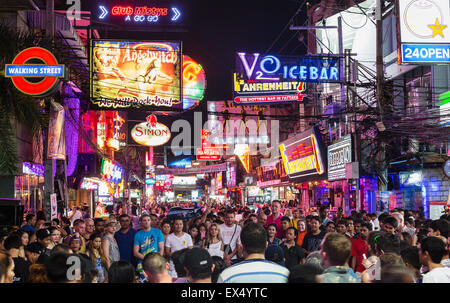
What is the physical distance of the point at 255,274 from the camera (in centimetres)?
451

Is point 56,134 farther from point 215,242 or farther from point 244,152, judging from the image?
point 244,152

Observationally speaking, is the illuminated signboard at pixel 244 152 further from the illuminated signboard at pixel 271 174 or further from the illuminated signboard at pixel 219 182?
the illuminated signboard at pixel 219 182

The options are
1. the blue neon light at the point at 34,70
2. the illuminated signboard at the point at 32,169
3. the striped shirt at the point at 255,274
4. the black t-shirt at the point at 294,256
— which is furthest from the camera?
the illuminated signboard at the point at 32,169

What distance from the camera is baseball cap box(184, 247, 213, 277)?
4.89m

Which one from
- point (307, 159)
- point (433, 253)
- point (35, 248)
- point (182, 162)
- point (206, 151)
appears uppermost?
point (182, 162)

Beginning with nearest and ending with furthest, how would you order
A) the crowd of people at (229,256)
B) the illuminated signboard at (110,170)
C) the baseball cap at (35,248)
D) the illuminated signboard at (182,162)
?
the crowd of people at (229,256) < the baseball cap at (35,248) < the illuminated signboard at (110,170) < the illuminated signboard at (182,162)

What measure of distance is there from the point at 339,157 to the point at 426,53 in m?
9.25

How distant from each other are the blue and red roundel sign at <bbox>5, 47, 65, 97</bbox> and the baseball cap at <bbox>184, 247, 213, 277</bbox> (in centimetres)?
910

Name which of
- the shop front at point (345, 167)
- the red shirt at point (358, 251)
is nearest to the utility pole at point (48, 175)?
the red shirt at point (358, 251)

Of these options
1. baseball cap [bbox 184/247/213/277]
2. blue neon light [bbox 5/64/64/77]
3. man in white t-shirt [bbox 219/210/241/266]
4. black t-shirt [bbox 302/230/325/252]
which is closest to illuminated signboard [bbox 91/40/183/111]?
blue neon light [bbox 5/64/64/77]

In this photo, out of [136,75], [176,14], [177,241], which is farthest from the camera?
[176,14]

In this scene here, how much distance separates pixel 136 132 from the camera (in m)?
31.1

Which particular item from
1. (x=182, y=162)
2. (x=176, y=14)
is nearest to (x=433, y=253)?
(x=176, y=14)

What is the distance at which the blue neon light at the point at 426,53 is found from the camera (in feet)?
56.0
